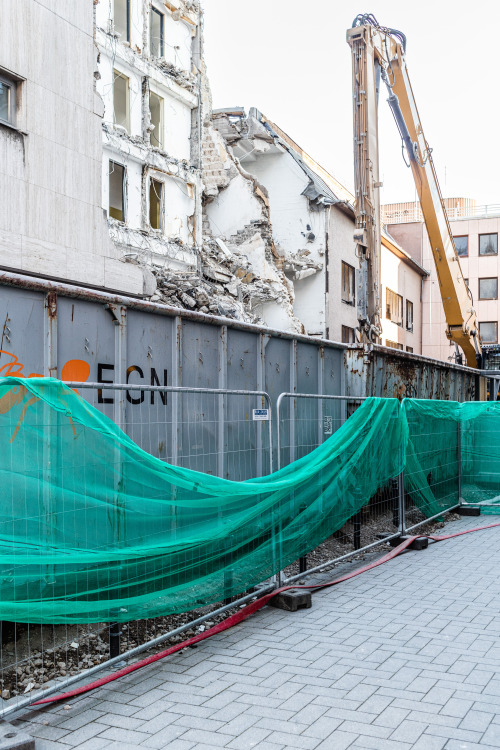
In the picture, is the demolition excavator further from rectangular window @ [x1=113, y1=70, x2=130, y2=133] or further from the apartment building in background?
the apartment building in background

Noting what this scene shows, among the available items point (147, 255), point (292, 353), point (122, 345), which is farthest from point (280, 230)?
point (122, 345)

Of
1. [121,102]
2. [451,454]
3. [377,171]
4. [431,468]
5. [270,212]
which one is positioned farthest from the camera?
[270,212]

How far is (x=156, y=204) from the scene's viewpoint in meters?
20.7

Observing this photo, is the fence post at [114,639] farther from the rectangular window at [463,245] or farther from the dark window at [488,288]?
the dark window at [488,288]

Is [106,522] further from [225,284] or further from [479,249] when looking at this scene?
[479,249]

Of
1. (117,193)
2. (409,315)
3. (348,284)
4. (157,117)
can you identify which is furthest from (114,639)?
(409,315)

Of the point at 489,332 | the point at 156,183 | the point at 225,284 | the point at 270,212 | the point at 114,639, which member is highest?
the point at 270,212

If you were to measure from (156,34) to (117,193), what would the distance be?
17.2ft

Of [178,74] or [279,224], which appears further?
[279,224]

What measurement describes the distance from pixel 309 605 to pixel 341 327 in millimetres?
20727

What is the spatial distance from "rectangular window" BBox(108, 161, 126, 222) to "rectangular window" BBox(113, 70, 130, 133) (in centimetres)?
127

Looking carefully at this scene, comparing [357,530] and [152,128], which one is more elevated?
[152,128]

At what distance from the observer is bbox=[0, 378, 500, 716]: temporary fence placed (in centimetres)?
417

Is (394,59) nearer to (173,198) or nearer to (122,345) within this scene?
(173,198)
